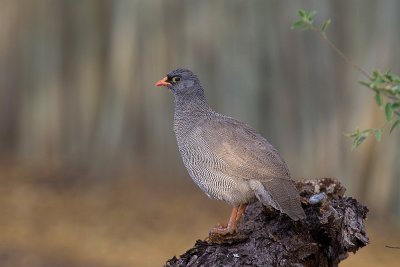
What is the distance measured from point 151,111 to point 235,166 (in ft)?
25.8

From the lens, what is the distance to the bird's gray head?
7.61m

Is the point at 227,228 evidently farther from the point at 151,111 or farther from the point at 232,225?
the point at 151,111

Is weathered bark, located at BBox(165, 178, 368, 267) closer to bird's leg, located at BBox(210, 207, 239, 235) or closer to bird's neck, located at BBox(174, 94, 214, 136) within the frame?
bird's leg, located at BBox(210, 207, 239, 235)

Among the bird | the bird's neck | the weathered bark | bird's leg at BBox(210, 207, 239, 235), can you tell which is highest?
the bird's neck

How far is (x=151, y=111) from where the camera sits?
573 inches

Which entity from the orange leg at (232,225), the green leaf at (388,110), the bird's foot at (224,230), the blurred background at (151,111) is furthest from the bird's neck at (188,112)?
the blurred background at (151,111)

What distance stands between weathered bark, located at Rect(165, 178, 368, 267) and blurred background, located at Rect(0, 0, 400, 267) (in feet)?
21.1

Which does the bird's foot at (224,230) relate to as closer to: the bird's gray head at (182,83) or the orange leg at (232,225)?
the orange leg at (232,225)

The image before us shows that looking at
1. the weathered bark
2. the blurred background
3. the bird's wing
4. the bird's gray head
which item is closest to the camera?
the weathered bark

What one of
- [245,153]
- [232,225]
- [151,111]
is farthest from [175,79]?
[151,111]

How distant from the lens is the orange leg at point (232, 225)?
647 centimetres

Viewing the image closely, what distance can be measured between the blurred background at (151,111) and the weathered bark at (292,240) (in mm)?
6434

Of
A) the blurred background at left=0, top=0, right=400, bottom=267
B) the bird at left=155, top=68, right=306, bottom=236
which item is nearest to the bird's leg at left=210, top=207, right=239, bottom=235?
the bird at left=155, top=68, right=306, bottom=236

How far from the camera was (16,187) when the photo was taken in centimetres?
1515
